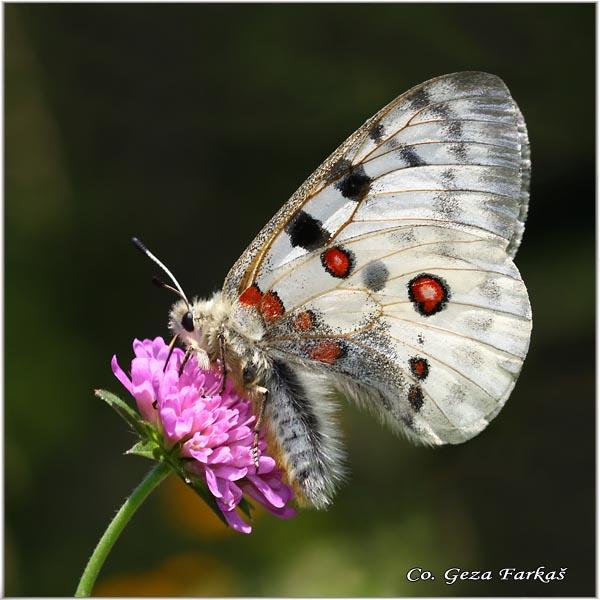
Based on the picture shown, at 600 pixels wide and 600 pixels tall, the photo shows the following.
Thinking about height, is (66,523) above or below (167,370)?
below

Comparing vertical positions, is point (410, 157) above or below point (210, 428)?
above

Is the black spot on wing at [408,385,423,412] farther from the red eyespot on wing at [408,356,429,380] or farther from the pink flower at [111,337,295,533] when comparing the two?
the pink flower at [111,337,295,533]

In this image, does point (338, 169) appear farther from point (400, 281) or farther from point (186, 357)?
point (186, 357)

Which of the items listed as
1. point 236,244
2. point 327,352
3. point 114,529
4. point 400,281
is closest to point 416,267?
point 400,281

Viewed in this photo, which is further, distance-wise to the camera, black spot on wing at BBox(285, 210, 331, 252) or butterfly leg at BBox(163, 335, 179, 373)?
black spot on wing at BBox(285, 210, 331, 252)

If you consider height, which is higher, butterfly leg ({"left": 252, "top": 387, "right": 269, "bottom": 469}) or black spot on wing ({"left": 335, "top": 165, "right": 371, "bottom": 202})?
black spot on wing ({"left": 335, "top": 165, "right": 371, "bottom": 202})

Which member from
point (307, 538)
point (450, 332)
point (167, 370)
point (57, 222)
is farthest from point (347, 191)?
point (57, 222)

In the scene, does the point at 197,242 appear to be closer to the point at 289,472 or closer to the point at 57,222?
the point at 57,222

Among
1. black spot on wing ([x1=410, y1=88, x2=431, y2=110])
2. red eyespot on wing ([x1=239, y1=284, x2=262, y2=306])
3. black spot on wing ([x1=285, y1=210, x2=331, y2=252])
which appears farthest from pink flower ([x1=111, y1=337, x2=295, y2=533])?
black spot on wing ([x1=410, y1=88, x2=431, y2=110])
